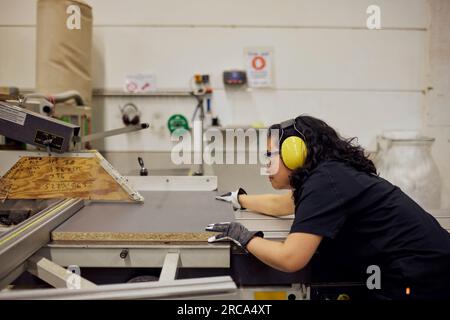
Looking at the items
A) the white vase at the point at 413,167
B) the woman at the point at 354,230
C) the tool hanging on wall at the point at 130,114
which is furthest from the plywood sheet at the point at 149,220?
the white vase at the point at 413,167

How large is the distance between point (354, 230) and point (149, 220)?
662mm

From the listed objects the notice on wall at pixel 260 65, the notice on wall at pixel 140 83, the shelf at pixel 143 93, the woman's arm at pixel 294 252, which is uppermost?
the notice on wall at pixel 260 65

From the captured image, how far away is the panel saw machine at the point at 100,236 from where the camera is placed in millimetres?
801

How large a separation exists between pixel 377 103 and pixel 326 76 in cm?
44

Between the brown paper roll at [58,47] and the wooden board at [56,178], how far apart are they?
97 cm

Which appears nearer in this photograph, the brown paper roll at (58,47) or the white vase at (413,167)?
the brown paper roll at (58,47)

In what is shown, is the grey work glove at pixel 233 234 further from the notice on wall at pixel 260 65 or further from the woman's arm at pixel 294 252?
the notice on wall at pixel 260 65

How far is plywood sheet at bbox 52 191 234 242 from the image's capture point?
3.21 ft

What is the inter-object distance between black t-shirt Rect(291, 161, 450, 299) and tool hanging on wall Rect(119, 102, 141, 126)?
5.50 feet

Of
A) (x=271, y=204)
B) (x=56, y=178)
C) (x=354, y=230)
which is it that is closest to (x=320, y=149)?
(x=354, y=230)

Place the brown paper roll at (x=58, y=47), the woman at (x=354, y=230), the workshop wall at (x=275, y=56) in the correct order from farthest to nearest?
the workshop wall at (x=275, y=56), the brown paper roll at (x=58, y=47), the woman at (x=354, y=230)
